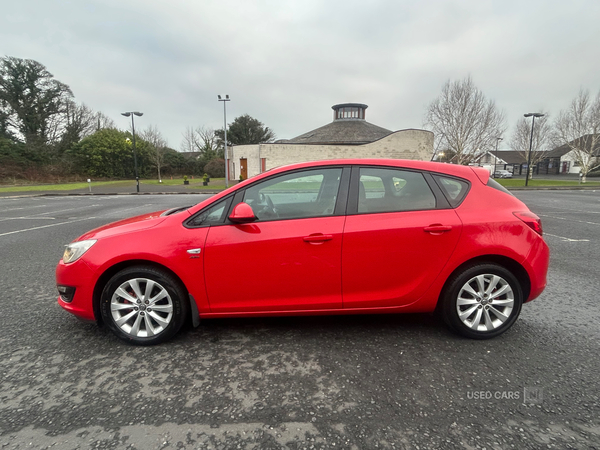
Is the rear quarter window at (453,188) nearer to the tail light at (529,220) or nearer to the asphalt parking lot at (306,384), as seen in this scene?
the tail light at (529,220)

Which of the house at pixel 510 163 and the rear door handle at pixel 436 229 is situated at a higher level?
the house at pixel 510 163

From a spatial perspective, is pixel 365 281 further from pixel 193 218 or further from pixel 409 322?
pixel 193 218

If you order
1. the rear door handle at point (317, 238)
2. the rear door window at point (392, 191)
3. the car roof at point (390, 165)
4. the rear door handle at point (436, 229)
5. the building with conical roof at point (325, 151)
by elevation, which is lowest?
the rear door handle at point (317, 238)

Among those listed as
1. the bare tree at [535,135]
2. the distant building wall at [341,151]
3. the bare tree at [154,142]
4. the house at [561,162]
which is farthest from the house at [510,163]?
the bare tree at [154,142]

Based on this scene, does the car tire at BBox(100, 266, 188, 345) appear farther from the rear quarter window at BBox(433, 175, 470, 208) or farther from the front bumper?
the rear quarter window at BBox(433, 175, 470, 208)

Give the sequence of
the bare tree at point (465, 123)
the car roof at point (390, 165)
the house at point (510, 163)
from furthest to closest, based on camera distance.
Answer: the house at point (510, 163), the bare tree at point (465, 123), the car roof at point (390, 165)

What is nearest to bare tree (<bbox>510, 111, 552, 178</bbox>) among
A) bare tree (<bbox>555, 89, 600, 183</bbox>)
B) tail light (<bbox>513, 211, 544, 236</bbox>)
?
bare tree (<bbox>555, 89, 600, 183</bbox>)

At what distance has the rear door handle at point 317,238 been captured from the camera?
2.77 metres

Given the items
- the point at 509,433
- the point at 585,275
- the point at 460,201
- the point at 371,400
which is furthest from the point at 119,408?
the point at 585,275

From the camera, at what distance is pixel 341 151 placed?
42.2 meters

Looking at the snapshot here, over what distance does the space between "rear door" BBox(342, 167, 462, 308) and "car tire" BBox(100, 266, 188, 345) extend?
60.1 inches

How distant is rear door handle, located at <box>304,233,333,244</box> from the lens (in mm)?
2771

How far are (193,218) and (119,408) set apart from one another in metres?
1.51

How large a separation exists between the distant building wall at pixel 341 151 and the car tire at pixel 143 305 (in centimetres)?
3811
